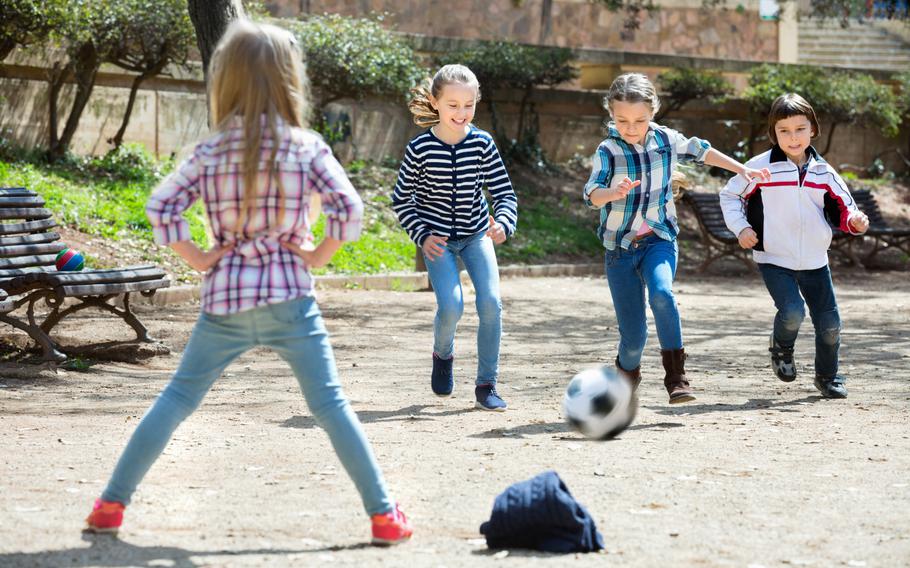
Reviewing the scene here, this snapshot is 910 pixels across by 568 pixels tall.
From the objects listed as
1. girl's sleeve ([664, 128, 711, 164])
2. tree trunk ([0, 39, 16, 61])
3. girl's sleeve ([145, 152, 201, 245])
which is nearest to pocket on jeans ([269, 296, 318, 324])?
girl's sleeve ([145, 152, 201, 245])

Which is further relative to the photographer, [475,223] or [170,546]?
[475,223]

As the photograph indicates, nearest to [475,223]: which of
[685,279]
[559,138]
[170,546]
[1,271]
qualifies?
[170,546]

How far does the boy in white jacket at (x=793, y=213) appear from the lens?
6.75 meters

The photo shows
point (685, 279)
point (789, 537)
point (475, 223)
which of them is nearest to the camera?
point (789, 537)

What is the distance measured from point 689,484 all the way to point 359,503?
1.27m

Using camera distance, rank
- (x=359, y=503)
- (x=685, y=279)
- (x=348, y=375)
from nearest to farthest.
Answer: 1. (x=359, y=503)
2. (x=348, y=375)
3. (x=685, y=279)

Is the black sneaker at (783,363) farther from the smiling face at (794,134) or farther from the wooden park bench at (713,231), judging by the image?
the wooden park bench at (713,231)

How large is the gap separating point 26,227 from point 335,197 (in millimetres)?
5640

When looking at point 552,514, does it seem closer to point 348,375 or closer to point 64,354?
point 348,375

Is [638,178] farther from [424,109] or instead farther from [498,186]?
[424,109]

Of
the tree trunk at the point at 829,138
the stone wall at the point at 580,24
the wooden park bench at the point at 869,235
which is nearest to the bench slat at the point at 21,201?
the wooden park bench at the point at 869,235

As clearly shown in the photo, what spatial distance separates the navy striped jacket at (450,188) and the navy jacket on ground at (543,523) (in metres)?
2.49

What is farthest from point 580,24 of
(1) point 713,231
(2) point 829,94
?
(1) point 713,231

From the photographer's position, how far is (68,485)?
4.79 m
